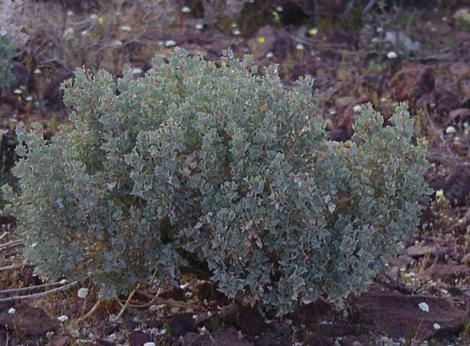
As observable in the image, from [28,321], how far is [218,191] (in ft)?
3.57

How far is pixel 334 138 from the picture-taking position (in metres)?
5.67

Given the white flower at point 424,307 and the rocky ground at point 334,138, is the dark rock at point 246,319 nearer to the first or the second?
the rocky ground at point 334,138

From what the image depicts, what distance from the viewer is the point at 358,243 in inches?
137

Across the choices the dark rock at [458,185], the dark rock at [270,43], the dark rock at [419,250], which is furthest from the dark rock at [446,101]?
the dark rock at [419,250]

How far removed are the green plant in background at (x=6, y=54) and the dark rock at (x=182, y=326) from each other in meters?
2.76

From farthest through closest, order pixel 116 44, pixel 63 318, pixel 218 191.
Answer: pixel 116 44 → pixel 63 318 → pixel 218 191

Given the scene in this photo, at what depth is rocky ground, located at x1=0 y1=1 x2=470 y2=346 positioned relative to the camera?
3.74m

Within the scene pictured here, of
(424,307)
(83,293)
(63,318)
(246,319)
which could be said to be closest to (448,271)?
(424,307)

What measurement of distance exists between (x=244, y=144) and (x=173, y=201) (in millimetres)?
352

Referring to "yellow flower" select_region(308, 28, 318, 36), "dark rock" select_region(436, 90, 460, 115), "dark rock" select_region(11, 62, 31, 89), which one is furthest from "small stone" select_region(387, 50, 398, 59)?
"dark rock" select_region(11, 62, 31, 89)

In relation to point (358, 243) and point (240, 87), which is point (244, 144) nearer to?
point (240, 87)

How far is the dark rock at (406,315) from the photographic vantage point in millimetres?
3773

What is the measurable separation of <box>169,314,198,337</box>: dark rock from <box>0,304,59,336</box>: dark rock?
1.70 ft

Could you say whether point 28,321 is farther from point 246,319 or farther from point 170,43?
point 170,43
